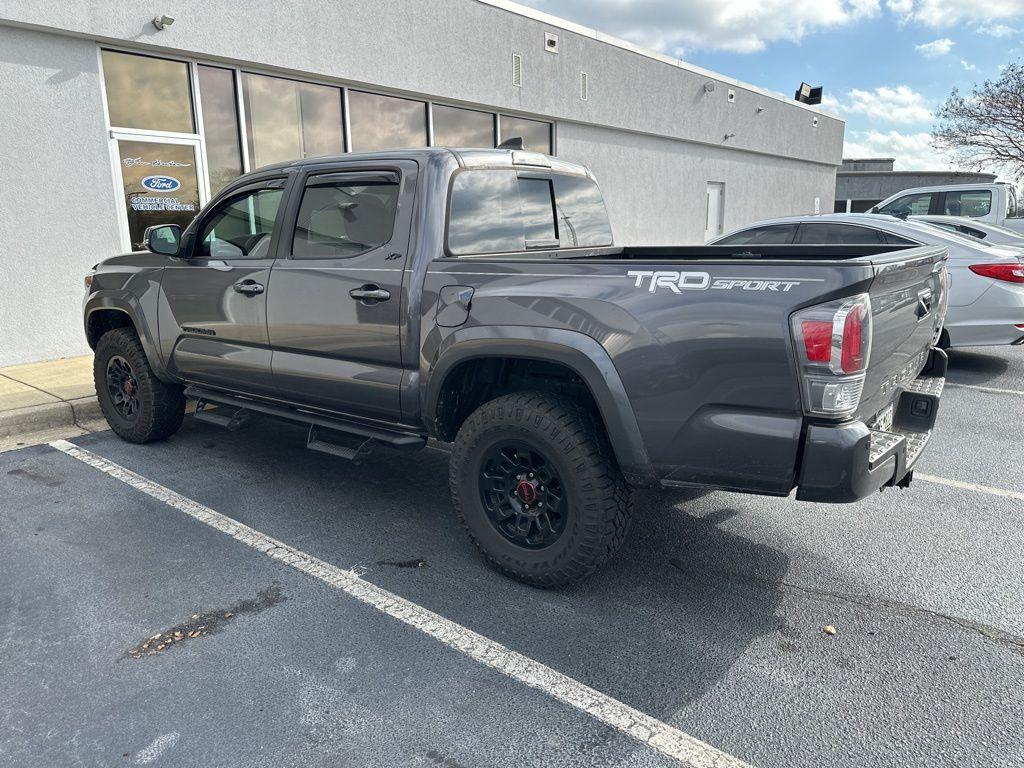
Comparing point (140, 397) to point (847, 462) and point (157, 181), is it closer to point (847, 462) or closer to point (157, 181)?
point (157, 181)

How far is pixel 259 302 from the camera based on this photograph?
4281mm

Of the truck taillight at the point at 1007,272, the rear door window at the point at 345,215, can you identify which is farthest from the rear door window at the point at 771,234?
the rear door window at the point at 345,215

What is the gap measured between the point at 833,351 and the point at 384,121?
9.74m

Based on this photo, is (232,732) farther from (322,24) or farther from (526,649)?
(322,24)

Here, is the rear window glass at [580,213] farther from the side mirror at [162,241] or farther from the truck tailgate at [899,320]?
the side mirror at [162,241]

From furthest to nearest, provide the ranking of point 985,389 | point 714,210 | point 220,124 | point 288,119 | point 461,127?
point 714,210 < point 461,127 < point 288,119 < point 220,124 < point 985,389

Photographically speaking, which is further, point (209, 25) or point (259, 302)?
point (209, 25)

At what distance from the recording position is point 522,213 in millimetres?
4066

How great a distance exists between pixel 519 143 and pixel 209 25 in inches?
236

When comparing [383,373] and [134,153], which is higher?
[134,153]

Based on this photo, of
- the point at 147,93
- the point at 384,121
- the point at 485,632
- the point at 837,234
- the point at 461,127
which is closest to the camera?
the point at 485,632

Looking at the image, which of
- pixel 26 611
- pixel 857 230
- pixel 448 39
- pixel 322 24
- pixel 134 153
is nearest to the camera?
pixel 26 611

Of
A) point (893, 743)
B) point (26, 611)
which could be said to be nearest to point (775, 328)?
point (893, 743)

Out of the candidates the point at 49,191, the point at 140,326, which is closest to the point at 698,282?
the point at 140,326
